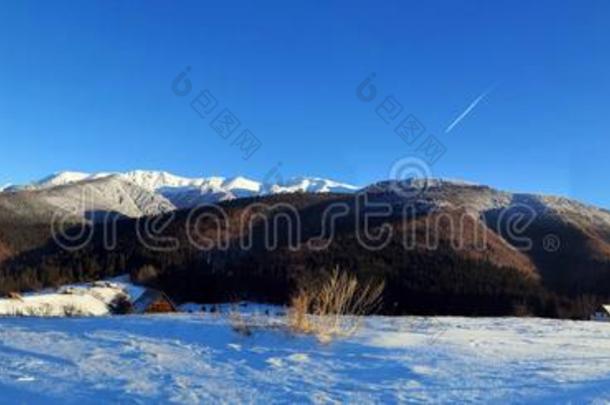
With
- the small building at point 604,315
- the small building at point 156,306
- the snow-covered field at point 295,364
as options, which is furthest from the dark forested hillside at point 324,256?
the snow-covered field at point 295,364

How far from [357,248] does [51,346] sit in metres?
108

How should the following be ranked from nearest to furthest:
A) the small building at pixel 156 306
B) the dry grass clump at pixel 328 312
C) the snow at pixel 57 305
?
the dry grass clump at pixel 328 312
the snow at pixel 57 305
the small building at pixel 156 306

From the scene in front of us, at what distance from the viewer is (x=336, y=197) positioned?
520 feet

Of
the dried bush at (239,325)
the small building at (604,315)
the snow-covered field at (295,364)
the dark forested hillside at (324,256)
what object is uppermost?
the dark forested hillside at (324,256)

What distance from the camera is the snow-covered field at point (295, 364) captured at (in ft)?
17.5

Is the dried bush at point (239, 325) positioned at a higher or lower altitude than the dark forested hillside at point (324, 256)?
lower

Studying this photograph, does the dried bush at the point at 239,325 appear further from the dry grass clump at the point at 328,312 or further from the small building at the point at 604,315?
the small building at the point at 604,315

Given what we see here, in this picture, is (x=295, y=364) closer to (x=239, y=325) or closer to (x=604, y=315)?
(x=239, y=325)

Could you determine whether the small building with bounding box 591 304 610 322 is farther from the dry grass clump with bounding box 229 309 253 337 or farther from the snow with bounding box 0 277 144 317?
the dry grass clump with bounding box 229 309 253 337

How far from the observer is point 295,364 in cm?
645

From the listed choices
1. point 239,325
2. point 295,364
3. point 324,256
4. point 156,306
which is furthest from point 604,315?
point 324,256

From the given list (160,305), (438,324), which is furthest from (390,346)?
(160,305)

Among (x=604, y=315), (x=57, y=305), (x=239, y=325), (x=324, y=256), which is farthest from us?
(x=324, y=256)

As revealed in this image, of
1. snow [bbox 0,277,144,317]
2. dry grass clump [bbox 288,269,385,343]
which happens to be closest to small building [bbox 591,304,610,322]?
dry grass clump [bbox 288,269,385,343]
